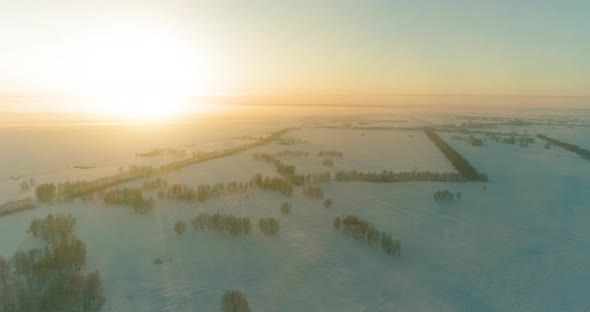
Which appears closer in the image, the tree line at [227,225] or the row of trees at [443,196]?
the tree line at [227,225]

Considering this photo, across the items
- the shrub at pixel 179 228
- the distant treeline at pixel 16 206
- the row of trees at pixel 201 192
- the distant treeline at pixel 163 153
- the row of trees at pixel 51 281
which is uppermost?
the distant treeline at pixel 163 153

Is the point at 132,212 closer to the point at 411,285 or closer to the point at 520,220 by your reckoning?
the point at 411,285

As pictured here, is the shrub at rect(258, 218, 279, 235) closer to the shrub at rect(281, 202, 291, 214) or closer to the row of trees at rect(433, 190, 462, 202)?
the shrub at rect(281, 202, 291, 214)

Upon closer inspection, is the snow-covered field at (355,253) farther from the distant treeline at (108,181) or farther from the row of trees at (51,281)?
the distant treeline at (108,181)

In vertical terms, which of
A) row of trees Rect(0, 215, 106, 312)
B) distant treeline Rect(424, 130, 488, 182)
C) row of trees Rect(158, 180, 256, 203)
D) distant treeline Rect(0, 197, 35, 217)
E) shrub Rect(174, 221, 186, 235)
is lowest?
row of trees Rect(0, 215, 106, 312)

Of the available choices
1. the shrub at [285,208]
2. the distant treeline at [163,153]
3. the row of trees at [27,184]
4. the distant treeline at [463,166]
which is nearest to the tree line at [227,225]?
the shrub at [285,208]

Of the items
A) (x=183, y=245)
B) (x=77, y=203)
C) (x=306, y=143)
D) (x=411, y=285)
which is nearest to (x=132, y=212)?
(x=77, y=203)

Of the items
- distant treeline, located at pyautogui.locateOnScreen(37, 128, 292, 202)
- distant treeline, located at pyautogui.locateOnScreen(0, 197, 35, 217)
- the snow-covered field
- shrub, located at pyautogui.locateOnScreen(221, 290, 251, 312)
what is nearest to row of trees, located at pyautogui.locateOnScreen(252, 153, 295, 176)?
distant treeline, located at pyautogui.locateOnScreen(37, 128, 292, 202)
